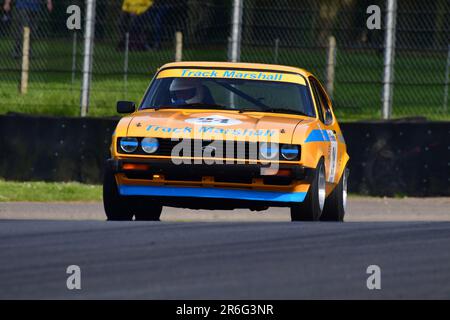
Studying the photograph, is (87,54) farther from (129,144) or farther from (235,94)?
(129,144)

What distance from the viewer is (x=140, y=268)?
5938 millimetres

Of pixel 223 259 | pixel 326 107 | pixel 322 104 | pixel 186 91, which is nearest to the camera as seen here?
pixel 223 259

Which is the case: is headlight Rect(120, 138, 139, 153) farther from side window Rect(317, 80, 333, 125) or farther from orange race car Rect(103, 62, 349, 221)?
side window Rect(317, 80, 333, 125)

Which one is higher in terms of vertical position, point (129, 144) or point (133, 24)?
point (133, 24)

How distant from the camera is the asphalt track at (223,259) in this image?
5.60 m

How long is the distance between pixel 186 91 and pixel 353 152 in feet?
17.0

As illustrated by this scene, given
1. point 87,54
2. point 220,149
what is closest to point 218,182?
point 220,149

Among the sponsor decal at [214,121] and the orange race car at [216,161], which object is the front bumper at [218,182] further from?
the sponsor decal at [214,121]

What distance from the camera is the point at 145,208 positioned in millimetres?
11094

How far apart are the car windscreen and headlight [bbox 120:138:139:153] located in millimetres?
899

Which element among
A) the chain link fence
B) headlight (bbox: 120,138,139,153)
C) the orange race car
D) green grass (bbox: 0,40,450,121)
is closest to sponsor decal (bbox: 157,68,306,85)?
the orange race car

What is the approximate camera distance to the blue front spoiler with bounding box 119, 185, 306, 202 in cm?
1023
